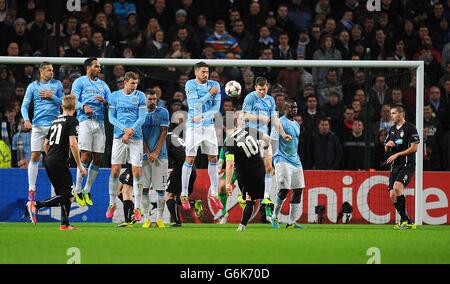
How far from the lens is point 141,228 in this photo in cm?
1705

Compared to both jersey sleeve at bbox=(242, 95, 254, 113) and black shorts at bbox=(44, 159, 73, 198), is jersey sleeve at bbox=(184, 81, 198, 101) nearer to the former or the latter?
jersey sleeve at bbox=(242, 95, 254, 113)

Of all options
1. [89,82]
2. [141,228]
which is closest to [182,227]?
[141,228]

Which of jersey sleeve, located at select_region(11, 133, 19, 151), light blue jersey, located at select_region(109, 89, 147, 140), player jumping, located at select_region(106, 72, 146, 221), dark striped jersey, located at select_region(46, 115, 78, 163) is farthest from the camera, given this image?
jersey sleeve, located at select_region(11, 133, 19, 151)

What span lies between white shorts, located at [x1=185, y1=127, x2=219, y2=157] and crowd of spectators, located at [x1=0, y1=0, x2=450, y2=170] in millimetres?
1983

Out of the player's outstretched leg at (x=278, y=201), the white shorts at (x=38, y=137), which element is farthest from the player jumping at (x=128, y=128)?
the player's outstretched leg at (x=278, y=201)

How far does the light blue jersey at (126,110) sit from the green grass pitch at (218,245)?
1800mm

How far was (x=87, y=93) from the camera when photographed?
58.2ft

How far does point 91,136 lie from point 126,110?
830 millimetres

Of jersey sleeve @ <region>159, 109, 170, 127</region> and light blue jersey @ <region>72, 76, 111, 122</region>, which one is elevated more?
light blue jersey @ <region>72, 76, 111, 122</region>

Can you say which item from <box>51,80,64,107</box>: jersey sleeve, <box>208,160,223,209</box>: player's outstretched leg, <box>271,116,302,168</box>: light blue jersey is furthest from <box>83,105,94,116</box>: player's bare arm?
<box>271,116,302,168</box>: light blue jersey

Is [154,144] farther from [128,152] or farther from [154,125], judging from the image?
[128,152]

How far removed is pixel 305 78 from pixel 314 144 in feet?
5.77

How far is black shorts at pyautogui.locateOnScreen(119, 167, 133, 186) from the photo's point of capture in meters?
18.0
